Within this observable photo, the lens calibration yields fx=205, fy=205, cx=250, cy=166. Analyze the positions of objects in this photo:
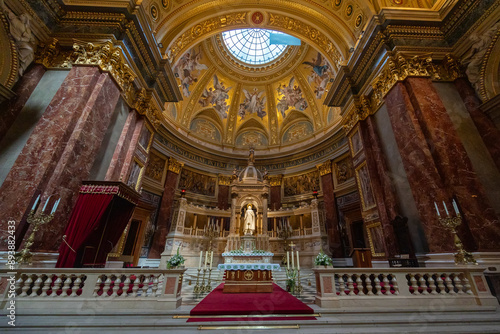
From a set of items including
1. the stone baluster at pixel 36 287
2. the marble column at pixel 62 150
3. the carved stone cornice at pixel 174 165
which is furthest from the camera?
the carved stone cornice at pixel 174 165

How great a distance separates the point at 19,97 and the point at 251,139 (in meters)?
15.5

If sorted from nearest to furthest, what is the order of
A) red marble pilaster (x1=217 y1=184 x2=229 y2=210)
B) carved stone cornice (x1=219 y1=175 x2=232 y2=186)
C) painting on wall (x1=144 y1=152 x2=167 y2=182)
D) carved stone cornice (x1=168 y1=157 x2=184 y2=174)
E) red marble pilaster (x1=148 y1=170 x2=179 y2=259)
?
1. red marble pilaster (x1=148 y1=170 x2=179 y2=259)
2. painting on wall (x1=144 y1=152 x2=167 y2=182)
3. carved stone cornice (x1=168 y1=157 x2=184 y2=174)
4. red marble pilaster (x1=217 y1=184 x2=229 y2=210)
5. carved stone cornice (x1=219 y1=175 x2=232 y2=186)

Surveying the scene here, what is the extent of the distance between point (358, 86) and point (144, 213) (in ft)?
44.0

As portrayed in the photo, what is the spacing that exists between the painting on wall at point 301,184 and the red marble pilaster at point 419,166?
871cm

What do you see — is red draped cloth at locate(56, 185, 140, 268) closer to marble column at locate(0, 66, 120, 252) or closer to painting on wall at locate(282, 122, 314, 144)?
marble column at locate(0, 66, 120, 252)

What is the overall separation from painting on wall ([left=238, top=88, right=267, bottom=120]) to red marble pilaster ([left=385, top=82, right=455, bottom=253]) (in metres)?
13.6

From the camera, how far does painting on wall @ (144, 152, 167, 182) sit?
13.0m

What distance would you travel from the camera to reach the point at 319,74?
1598 cm

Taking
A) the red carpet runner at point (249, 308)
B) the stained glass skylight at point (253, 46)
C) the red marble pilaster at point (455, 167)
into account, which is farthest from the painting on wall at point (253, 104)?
the red carpet runner at point (249, 308)

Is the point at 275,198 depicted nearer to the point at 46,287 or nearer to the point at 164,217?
the point at 164,217

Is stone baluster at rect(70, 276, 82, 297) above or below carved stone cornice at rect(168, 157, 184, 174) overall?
below

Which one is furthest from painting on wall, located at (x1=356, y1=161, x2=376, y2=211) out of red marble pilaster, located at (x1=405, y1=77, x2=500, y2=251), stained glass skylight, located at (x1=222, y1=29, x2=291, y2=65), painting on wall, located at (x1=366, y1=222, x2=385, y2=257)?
stained glass skylight, located at (x1=222, y1=29, x2=291, y2=65)

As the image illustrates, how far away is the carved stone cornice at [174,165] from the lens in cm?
1445

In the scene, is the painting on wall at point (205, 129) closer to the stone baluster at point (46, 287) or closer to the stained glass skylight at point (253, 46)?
the stained glass skylight at point (253, 46)
